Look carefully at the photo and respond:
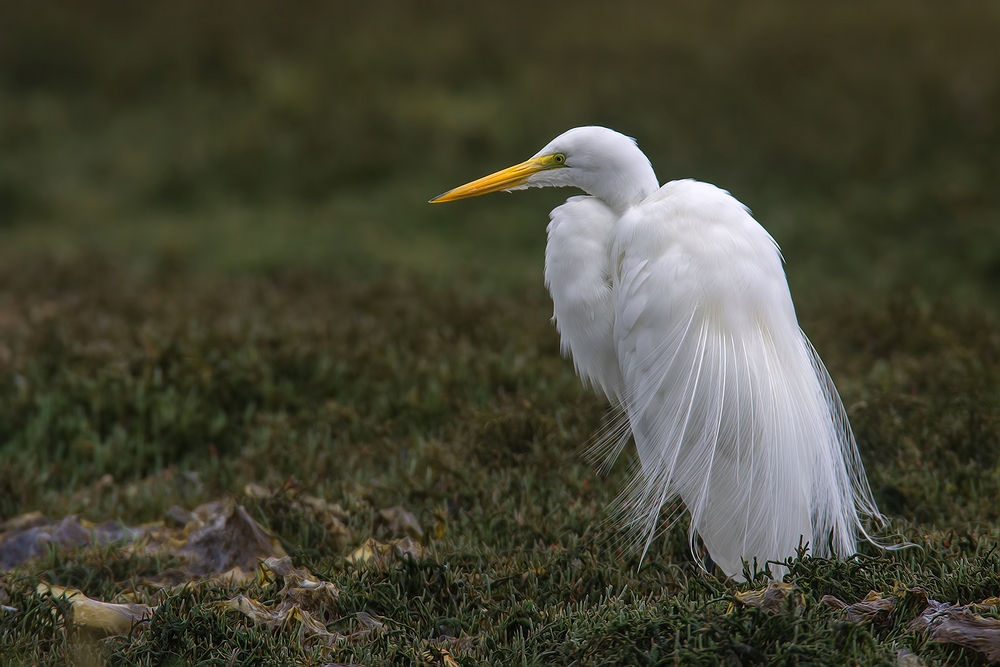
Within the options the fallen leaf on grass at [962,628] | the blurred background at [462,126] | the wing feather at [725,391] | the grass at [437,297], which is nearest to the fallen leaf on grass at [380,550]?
the grass at [437,297]

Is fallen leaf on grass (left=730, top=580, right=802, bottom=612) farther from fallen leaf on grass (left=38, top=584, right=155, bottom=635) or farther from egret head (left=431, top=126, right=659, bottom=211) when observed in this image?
fallen leaf on grass (left=38, top=584, right=155, bottom=635)

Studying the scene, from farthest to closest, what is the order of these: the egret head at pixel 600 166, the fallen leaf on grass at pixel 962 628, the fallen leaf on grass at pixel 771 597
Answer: the egret head at pixel 600 166
the fallen leaf on grass at pixel 771 597
the fallen leaf on grass at pixel 962 628

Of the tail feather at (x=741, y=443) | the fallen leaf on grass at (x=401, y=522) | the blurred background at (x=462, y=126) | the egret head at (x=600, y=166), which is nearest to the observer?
the tail feather at (x=741, y=443)

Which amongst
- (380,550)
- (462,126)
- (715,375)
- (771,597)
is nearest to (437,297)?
(380,550)

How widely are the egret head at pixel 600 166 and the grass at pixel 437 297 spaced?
119 centimetres

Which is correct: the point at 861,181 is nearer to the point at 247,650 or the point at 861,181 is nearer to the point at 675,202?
the point at 675,202

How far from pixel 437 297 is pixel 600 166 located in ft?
10.0

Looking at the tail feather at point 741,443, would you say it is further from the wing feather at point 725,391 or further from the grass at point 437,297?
the grass at point 437,297

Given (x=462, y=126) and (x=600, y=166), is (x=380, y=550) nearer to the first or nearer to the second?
(x=600, y=166)

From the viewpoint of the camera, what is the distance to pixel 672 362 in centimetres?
310

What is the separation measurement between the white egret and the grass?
0.91ft

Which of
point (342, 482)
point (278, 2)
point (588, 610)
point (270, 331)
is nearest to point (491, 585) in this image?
point (588, 610)

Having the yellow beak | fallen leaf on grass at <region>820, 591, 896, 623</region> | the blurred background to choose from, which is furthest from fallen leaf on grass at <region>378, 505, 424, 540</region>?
the blurred background

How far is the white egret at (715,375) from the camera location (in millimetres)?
3053
